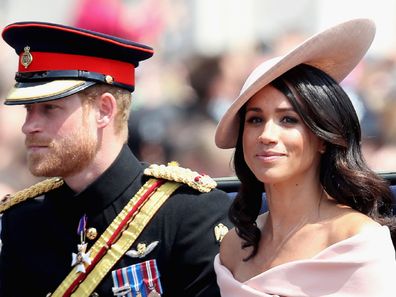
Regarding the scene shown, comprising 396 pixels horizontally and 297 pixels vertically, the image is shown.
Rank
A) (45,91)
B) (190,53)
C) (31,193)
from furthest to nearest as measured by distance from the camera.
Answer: (190,53) → (31,193) → (45,91)

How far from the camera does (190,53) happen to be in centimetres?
412

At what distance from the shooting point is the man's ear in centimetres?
260

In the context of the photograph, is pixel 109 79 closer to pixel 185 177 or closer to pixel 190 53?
pixel 185 177

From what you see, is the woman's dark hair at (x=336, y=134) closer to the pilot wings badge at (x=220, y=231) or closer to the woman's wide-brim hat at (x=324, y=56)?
the woman's wide-brim hat at (x=324, y=56)

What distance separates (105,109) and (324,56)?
0.77 metres

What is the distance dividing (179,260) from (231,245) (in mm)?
255

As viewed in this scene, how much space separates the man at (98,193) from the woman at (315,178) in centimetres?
39

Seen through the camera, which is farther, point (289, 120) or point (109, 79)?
point (109, 79)

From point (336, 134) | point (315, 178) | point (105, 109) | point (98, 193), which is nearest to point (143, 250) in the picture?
point (98, 193)

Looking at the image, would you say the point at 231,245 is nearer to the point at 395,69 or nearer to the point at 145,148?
the point at 145,148

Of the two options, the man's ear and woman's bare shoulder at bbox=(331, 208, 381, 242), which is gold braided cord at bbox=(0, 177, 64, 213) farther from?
woman's bare shoulder at bbox=(331, 208, 381, 242)

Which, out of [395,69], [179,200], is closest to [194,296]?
[179,200]

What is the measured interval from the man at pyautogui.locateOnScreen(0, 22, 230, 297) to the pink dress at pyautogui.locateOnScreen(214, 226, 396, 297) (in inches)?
19.0

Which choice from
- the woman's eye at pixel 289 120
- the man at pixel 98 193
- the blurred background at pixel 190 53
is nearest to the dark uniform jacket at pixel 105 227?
the man at pixel 98 193
